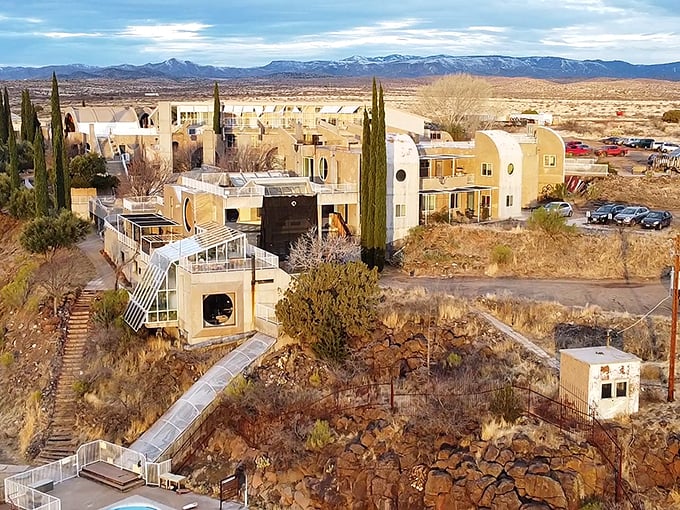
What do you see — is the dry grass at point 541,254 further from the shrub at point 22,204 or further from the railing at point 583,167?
the shrub at point 22,204

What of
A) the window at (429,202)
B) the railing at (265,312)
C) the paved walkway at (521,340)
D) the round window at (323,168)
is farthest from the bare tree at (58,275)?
the paved walkway at (521,340)

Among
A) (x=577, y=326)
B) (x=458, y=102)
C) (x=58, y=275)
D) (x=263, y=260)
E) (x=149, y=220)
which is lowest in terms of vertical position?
(x=577, y=326)

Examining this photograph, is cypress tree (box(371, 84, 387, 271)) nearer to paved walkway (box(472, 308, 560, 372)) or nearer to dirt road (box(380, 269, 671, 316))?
dirt road (box(380, 269, 671, 316))

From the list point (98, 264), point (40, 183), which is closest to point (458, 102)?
point (40, 183)

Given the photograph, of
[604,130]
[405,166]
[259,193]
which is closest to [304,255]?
[259,193]

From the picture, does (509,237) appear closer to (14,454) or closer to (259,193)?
(259,193)

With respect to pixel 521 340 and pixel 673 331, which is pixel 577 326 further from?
pixel 673 331
